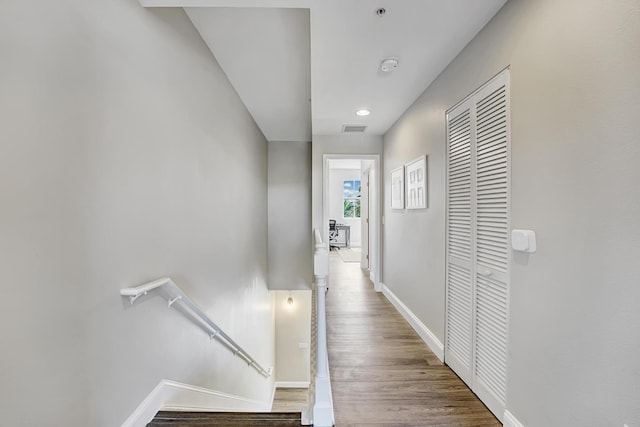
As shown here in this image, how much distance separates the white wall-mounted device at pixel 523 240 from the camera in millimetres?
1425

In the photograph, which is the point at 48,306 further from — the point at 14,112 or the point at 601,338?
the point at 601,338

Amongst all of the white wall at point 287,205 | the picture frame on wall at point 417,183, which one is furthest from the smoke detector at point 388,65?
the white wall at point 287,205

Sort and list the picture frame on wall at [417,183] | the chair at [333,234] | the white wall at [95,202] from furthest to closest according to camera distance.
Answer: the chair at [333,234] < the picture frame on wall at [417,183] < the white wall at [95,202]

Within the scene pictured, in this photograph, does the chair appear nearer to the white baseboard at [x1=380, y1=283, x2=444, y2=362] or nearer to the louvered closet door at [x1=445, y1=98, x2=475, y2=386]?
the white baseboard at [x1=380, y1=283, x2=444, y2=362]

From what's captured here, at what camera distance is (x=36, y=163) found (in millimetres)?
1019

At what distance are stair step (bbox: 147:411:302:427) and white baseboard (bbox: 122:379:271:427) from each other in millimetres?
60

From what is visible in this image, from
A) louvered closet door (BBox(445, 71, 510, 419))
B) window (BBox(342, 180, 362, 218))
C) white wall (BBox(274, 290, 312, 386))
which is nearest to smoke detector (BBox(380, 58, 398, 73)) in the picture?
louvered closet door (BBox(445, 71, 510, 419))

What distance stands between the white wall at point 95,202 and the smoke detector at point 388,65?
146 centimetres

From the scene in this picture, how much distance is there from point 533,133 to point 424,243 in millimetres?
1589

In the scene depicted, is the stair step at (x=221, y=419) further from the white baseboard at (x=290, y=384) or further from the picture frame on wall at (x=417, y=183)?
the white baseboard at (x=290, y=384)

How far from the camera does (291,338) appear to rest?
279 inches

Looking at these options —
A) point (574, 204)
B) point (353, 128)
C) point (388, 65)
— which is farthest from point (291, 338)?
point (574, 204)

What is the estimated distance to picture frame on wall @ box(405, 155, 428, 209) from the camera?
2.80 metres

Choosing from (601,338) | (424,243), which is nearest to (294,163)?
(424,243)
